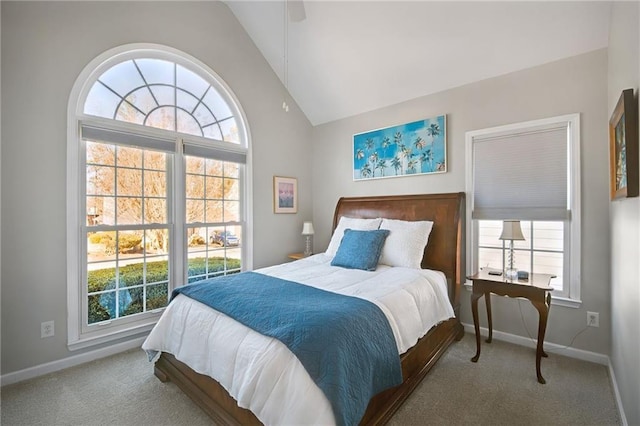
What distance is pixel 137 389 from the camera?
211 cm

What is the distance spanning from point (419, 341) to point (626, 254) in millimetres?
1364

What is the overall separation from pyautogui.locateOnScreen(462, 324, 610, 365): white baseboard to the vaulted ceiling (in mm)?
2584

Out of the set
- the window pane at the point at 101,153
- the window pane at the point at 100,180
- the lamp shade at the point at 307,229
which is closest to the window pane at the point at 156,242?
the window pane at the point at 100,180

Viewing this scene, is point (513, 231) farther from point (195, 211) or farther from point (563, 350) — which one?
point (195, 211)

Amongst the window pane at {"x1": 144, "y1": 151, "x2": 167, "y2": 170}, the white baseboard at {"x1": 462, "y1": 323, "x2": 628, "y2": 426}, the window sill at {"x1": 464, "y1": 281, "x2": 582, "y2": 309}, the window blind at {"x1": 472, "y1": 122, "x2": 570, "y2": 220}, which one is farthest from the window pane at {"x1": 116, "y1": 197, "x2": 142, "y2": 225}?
the window sill at {"x1": 464, "y1": 281, "x2": 582, "y2": 309}

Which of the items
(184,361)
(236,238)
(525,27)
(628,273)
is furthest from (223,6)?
(628,273)

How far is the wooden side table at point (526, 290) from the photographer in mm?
2160

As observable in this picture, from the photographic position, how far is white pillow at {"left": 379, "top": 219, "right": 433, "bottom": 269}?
110 inches

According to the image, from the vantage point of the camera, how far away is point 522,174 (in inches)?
109

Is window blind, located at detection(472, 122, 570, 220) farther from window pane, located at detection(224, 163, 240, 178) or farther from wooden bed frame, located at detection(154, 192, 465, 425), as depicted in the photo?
window pane, located at detection(224, 163, 240, 178)

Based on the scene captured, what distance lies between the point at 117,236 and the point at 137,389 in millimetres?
1410

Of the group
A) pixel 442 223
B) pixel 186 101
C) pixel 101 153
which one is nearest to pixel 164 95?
pixel 186 101

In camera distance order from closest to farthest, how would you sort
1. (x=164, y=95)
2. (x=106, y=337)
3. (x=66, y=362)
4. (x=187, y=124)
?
(x=66, y=362)
(x=106, y=337)
(x=164, y=95)
(x=187, y=124)

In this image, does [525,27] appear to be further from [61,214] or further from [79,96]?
[61,214]
